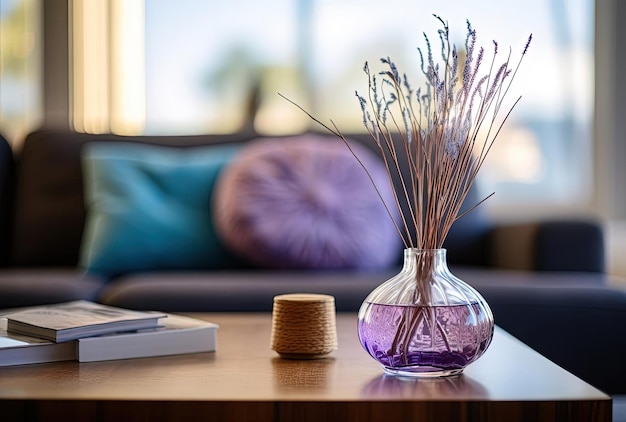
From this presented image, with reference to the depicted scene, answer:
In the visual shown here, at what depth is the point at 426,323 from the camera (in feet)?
3.41

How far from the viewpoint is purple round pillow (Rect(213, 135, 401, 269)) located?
8.09 ft

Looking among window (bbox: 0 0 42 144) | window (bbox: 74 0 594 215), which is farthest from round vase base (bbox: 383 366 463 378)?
window (bbox: 0 0 42 144)

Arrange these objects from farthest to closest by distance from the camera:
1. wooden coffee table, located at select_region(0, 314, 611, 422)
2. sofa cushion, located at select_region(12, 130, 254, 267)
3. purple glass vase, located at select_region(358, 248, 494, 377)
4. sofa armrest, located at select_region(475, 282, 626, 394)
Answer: sofa cushion, located at select_region(12, 130, 254, 267), sofa armrest, located at select_region(475, 282, 626, 394), purple glass vase, located at select_region(358, 248, 494, 377), wooden coffee table, located at select_region(0, 314, 611, 422)

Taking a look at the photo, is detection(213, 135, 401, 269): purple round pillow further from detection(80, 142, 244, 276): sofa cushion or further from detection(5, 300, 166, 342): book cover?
detection(5, 300, 166, 342): book cover

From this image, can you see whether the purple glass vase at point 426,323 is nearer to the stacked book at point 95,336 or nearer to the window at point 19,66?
the stacked book at point 95,336

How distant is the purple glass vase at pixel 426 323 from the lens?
3.42 feet

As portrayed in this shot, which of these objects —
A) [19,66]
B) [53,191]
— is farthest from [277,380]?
[19,66]

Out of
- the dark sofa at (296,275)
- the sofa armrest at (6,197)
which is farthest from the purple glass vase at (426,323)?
the sofa armrest at (6,197)

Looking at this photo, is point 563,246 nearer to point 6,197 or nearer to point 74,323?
point 74,323

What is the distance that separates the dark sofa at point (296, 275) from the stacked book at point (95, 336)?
2.24ft

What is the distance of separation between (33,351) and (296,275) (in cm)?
116

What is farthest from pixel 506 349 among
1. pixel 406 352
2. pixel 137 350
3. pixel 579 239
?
pixel 579 239

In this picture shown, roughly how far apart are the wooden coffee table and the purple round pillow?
130 centimetres

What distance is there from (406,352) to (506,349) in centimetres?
30
